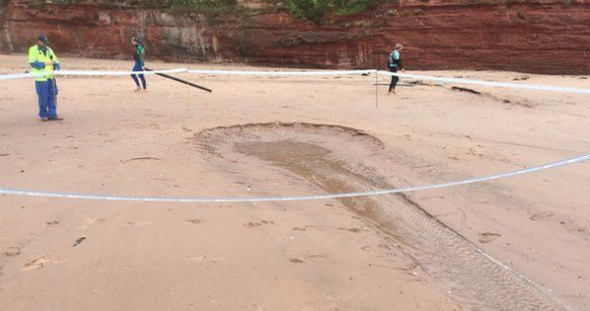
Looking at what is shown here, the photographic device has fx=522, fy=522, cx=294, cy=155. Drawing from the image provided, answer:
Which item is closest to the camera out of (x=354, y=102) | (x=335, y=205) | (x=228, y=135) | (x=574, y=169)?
(x=335, y=205)

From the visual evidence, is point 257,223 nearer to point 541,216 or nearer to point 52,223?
point 52,223

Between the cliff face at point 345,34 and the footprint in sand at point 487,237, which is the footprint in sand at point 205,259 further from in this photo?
the cliff face at point 345,34

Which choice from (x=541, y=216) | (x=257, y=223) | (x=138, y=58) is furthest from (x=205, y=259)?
(x=138, y=58)

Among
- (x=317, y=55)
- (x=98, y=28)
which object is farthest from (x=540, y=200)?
(x=98, y=28)

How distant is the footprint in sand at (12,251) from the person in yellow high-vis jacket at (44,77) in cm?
648

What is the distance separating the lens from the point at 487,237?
5.07 metres

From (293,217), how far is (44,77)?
23.3 ft

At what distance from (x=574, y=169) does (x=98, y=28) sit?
25008 millimetres

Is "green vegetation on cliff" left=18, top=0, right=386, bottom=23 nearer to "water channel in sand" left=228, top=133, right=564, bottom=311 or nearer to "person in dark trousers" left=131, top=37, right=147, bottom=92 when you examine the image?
"person in dark trousers" left=131, top=37, right=147, bottom=92

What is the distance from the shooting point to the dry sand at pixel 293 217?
146 inches

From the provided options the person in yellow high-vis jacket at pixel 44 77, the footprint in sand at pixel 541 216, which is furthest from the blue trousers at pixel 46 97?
the footprint in sand at pixel 541 216

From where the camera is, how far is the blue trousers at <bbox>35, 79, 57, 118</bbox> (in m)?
9.96

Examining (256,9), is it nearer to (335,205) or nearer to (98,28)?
(98,28)

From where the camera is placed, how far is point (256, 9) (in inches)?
956
